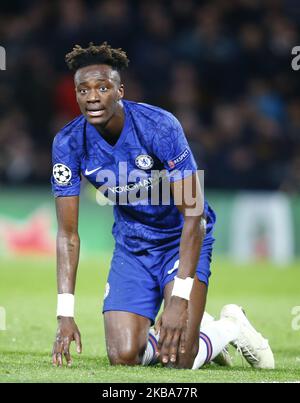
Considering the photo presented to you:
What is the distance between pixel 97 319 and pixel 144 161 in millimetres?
3549

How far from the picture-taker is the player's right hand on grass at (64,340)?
21.4 ft

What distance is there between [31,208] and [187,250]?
32.5 ft

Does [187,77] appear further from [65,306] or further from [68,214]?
[65,306]

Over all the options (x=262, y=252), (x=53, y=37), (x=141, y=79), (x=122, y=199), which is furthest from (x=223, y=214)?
(x=122, y=199)

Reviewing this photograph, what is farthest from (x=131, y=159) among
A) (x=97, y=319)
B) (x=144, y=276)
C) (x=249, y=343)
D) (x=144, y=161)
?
(x=97, y=319)

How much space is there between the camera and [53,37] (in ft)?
59.0

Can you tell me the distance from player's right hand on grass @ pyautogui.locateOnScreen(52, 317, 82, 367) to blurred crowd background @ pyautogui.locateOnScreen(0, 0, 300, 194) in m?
9.89

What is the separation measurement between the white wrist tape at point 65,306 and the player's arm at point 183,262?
64 centimetres

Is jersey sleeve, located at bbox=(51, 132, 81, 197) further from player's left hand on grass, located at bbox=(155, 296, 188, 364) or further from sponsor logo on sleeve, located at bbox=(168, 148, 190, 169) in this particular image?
player's left hand on grass, located at bbox=(155, 296, 188, 364)

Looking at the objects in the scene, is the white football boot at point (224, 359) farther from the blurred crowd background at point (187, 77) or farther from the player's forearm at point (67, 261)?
the blurred crowd background at point (187, 77)

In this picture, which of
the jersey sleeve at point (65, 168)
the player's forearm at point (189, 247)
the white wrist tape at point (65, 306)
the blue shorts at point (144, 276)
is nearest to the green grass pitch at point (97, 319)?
the white wrist tape at point (65, 306)

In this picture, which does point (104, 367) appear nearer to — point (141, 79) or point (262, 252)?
point (262, 252)

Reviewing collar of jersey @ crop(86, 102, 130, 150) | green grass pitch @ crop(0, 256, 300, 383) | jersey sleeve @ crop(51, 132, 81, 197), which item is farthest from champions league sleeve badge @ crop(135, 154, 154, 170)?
green grass pitch @ crop(0, 256, 300, 383)

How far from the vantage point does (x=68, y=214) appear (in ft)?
22.9
